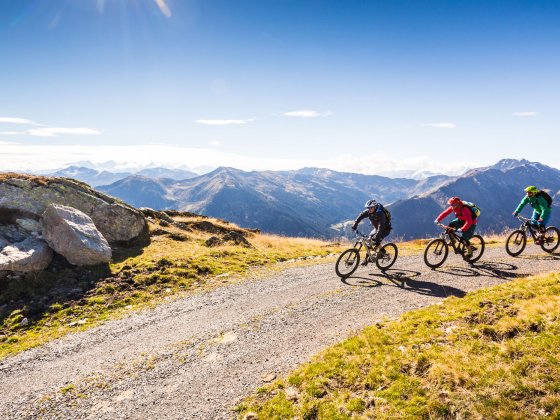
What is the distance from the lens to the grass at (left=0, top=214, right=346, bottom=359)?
13883mm

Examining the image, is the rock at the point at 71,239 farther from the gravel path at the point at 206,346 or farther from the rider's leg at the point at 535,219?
the rider's leg at the point at 535,219

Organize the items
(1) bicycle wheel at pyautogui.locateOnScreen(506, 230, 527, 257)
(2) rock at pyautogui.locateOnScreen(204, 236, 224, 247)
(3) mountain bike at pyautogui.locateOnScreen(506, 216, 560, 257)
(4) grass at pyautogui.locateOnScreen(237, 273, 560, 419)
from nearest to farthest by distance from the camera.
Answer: (4) grass at pyautogui.locateOnScreen(237, 273, 560, 419)
(3) mountain bike at pyautogui.locateOnScreen(506, 216, 560, 257)
(1) bicycle wheel at pyautogui.locateOnScreen(506, 230, 527, 257)
(2) rock at pyautogui.locateOnScreen(204, 236, 224, 247)

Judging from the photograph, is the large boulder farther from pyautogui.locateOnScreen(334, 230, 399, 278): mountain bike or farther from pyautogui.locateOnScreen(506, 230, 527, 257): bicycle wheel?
pyautogui.locateOnScreen(506, 230, 527, 257): bicycle wheel

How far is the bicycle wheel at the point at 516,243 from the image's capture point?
21.2 meters

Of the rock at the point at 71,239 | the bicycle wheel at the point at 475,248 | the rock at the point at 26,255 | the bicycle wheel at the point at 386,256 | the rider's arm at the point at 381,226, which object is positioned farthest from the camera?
the bicycle wheel at the point at 475,248

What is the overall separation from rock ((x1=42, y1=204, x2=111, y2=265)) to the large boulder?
88.0 inches

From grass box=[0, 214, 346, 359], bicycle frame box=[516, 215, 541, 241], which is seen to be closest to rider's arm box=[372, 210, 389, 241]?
grass box=[0, 214, 346, 359]

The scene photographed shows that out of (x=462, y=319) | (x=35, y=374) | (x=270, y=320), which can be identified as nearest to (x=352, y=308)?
(x=270, y=320)

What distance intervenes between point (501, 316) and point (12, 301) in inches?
790

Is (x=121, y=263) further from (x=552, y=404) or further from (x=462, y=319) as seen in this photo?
(x=552, y=404)

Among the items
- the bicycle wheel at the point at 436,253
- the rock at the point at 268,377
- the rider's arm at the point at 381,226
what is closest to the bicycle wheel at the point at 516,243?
the bicycle wheel at the point at 436,253

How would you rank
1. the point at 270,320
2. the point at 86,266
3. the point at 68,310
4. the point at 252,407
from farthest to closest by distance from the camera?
1. the point at 86,266
2. the point at 68,310
3. the point at 270,320
4. the point at 252,407

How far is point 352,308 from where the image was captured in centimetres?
1352

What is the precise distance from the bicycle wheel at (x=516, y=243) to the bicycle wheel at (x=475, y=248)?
9.37 ft
